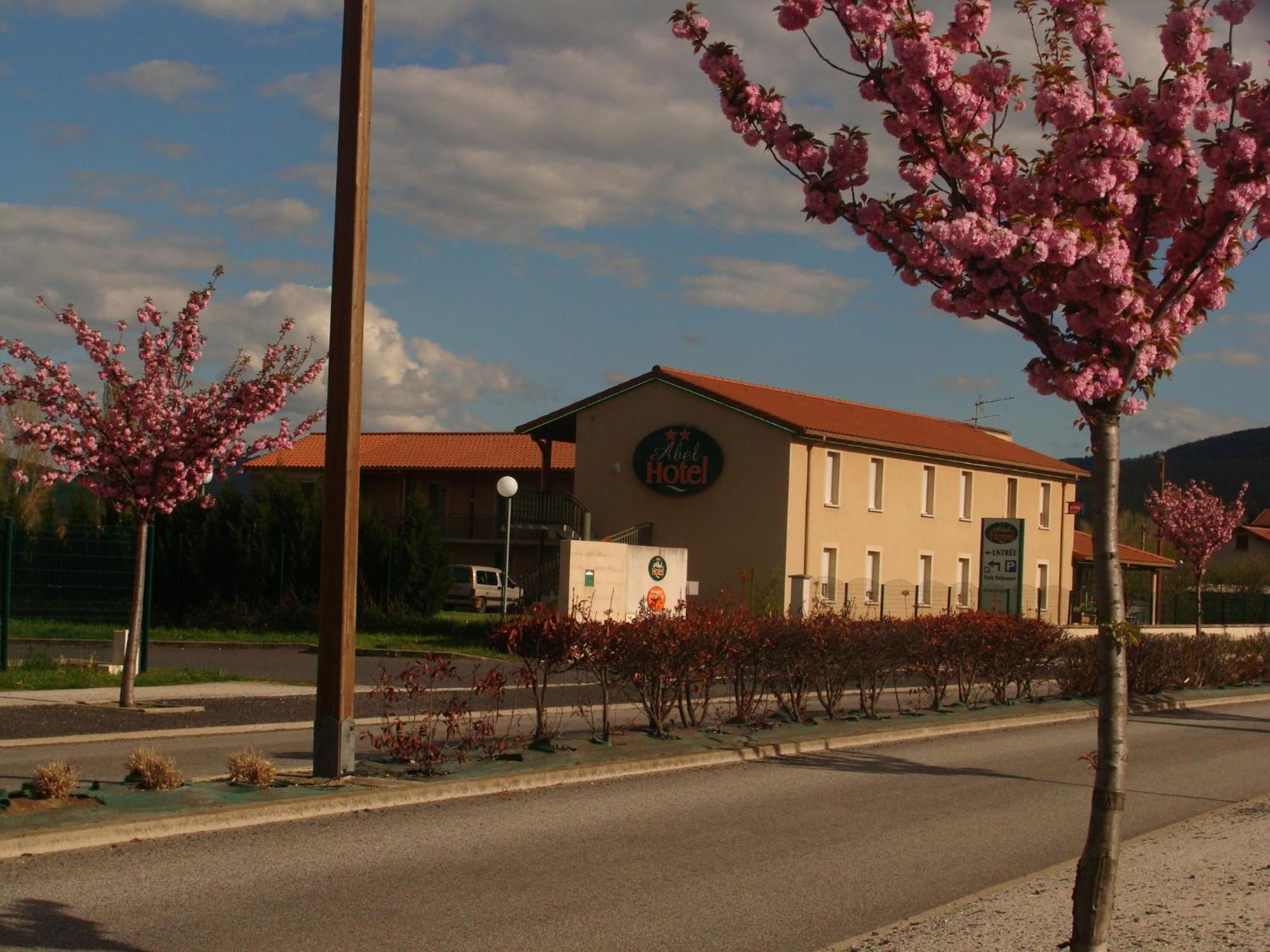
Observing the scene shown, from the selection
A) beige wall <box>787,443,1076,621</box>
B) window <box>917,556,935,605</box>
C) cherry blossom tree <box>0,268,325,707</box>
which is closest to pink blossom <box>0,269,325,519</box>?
cherry blossom tree <box>0,268,325,707</box>

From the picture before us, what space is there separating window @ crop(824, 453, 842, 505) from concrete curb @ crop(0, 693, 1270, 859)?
24876 millimetres

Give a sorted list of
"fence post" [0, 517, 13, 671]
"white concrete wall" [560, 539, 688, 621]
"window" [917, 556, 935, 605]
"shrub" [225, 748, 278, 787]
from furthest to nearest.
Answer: "window" [917, 556, 935, 605] < "white concrete wall" [560, 539, 688, 621] < "fence post" [0, 517, 13, 671] < "shrub" [225, 748, 278, 787]

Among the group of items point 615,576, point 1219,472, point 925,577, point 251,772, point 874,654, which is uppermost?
point 1219,472

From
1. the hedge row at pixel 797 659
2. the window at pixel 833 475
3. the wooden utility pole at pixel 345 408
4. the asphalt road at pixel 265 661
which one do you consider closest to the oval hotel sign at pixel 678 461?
the window at pixel 833 475

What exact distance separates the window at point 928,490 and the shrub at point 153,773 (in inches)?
1477

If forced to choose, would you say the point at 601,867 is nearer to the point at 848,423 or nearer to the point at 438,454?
the point at 848,423

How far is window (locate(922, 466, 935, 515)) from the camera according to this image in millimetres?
45375

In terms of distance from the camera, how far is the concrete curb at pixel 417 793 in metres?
8.27

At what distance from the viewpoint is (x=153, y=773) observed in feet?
31.7

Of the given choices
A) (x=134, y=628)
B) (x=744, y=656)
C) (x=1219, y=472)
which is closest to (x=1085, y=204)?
(x=744, y=656)

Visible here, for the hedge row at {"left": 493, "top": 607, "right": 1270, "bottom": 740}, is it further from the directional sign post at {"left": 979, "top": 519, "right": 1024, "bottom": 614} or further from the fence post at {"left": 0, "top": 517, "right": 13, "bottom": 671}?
the fence post at {"left": 0, "top": 517, "right": 13, "bottom": 671}

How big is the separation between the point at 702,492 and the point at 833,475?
386cm

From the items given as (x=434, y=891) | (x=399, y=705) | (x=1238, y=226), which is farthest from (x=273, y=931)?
(x=399, y=705)

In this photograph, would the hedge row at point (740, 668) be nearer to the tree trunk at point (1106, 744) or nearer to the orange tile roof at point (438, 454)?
the tree trunk at point (1106, 744)
